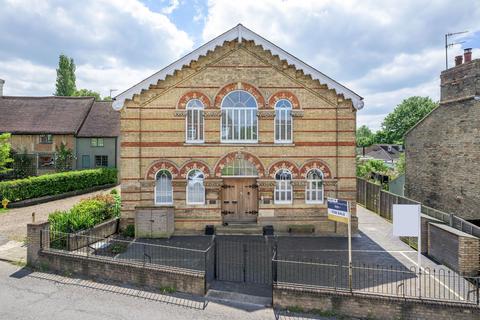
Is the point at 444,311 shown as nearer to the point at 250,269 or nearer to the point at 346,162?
the point at 250,269

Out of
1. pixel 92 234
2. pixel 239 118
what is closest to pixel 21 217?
pixel 92 234

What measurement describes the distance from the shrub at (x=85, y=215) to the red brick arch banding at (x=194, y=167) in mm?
4537

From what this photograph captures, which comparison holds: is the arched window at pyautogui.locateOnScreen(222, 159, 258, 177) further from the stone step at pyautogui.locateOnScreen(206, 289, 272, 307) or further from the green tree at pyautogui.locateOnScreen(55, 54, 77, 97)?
the green tree at pyautogui.locateOnScreen(55, 54, 77, 97)

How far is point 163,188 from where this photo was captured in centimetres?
1639

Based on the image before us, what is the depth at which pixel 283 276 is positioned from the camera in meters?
10.7

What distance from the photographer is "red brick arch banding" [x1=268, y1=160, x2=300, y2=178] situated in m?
16.3

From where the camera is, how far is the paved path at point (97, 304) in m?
8.64

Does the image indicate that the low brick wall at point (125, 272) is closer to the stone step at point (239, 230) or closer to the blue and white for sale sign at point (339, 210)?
the blue and white for sale sign at point (339, 210)

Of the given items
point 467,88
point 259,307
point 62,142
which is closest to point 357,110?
point 467,88

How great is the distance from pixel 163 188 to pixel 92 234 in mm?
4022

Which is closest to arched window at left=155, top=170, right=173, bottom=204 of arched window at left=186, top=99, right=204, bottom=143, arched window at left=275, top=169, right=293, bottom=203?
arched window at left=186, top=99, right=204, bottom=143

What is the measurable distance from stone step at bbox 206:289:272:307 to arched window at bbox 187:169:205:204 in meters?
7.00

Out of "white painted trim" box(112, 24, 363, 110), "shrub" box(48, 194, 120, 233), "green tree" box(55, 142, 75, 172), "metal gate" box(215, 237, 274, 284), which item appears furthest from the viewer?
"green tree" box(55, 142, 75, 172)

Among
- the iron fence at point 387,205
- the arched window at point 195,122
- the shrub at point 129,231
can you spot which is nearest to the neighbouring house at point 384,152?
the iron fence at point 387,205
